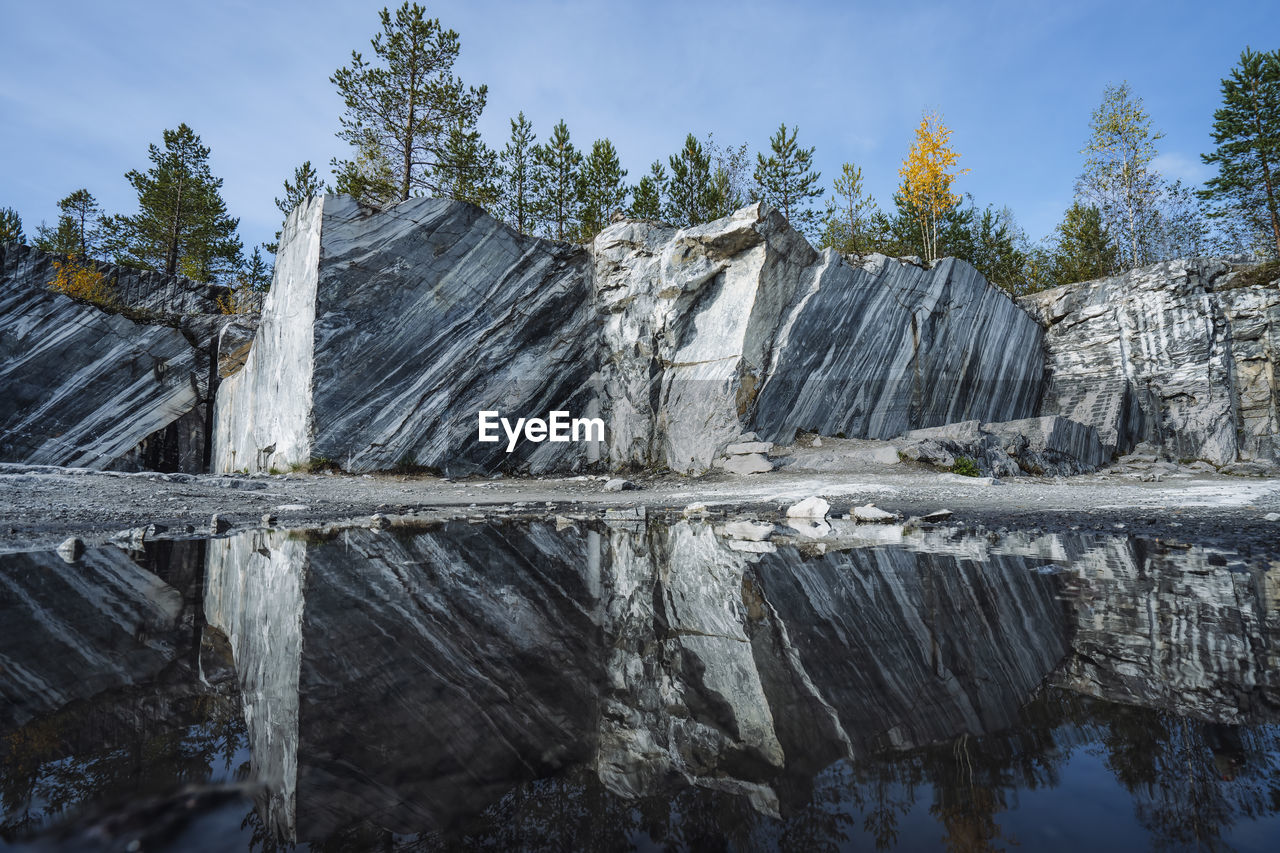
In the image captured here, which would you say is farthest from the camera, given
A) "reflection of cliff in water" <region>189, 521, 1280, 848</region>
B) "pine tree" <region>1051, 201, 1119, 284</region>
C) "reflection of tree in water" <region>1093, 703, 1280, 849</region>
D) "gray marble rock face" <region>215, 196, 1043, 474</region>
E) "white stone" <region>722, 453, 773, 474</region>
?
"pine tree" <region>1051, 201, 1119, 284</region>

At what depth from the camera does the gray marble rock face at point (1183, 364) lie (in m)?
17.8

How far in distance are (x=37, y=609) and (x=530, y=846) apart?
369 cm

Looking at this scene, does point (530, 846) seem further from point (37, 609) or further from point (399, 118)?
point (399, 118)

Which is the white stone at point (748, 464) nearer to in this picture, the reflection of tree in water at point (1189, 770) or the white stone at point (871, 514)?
the white stone at point (871, 514)

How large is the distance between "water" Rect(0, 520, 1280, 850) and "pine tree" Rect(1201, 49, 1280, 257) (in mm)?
29129

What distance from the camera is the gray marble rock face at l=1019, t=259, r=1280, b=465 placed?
1778 centimetres

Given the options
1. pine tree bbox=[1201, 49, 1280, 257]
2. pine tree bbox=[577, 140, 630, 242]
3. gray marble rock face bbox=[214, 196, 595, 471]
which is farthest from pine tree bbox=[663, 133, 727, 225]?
pine tree bbox=[1201, 49, 1280, 257]

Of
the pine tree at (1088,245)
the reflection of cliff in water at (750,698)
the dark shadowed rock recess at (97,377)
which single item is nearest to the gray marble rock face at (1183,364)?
the pine tree at (1088,245)

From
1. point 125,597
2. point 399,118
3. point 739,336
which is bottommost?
point 125,597

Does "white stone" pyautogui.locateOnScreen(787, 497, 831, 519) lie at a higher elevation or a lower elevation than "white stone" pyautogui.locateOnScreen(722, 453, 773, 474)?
lower

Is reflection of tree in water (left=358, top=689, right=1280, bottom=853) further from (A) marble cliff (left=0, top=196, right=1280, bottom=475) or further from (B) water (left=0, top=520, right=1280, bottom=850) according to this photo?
(A) marble cliff (left=0, top=196, right=1280, bottom=475)

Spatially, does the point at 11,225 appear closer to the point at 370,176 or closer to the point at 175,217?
the point at 175,217

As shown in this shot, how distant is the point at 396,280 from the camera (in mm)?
15094

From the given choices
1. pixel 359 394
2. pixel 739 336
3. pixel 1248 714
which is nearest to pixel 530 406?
pixel 359 394
